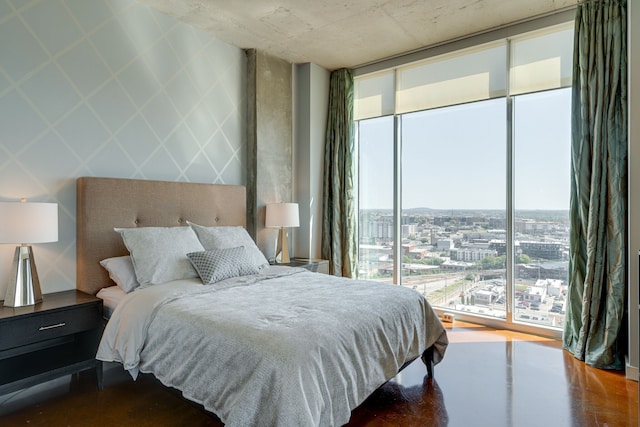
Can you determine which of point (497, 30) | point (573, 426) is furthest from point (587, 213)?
point (497, 30)

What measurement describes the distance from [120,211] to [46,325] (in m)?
0.99

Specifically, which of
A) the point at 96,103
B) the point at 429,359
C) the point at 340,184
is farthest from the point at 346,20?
the point at 429,359

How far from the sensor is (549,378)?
106 inches

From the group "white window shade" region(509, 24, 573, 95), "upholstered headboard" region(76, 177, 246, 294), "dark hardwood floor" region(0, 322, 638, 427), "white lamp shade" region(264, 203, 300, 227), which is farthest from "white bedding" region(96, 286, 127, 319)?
"white window shade" region(509, 24, 573, 95)

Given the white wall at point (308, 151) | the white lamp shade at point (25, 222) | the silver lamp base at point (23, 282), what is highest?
the white wall at point (308, 151)

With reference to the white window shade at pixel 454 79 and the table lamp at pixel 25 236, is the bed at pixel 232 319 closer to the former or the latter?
the table lamp at pixel 25 236

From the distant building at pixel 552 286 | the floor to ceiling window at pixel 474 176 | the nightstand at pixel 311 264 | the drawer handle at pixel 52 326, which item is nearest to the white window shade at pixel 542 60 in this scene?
the floor to ceiling window at pixel 474 176

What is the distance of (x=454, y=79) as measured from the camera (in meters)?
4.01

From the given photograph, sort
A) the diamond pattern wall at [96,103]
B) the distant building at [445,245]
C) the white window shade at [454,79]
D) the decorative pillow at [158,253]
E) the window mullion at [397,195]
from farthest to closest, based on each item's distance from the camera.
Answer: the window mullion at [397,195], the distant building at [445,245], the white window shade at [454,79], the decorative pillow at [158,253], the diamond pattern wall at [96,103]

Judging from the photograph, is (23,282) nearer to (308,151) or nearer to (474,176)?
(308,151)

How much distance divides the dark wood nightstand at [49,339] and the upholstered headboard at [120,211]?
266mm

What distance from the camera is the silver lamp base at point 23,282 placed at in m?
2.30

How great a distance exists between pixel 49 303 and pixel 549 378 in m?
3.39

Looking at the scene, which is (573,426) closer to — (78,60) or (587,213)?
(587,213)
